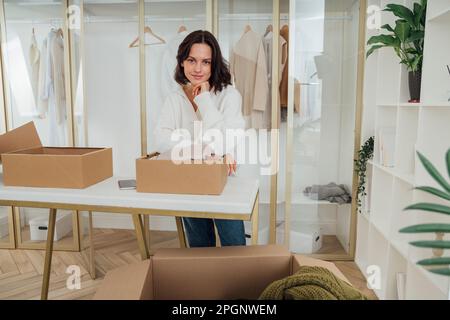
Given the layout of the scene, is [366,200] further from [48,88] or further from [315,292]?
[48,88]

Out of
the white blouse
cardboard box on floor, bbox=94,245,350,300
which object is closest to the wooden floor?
the white blouse

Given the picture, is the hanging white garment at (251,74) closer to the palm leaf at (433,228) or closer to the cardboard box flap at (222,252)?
the cardboard box flap at (222,252)

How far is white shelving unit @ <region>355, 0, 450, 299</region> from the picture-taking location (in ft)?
4.75

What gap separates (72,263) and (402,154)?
2.18 m

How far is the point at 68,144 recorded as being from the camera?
9.42 feet

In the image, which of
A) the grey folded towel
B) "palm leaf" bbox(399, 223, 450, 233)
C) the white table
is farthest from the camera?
the grey folded towel

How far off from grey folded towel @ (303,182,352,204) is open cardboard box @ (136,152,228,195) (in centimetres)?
169

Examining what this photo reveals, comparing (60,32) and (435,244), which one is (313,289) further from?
(60,32)

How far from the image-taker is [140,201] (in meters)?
1.22

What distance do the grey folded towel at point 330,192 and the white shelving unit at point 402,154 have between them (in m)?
0.19

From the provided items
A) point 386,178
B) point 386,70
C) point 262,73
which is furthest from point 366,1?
point 386,178

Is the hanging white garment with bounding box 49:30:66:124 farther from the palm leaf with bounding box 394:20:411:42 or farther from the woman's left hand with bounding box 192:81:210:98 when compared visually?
the palm leaf with bounding box 394:20:411:42

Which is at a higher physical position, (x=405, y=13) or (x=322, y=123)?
(x=405, y=13)

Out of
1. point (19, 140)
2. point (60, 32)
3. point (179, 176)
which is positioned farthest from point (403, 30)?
point (60, 32)
